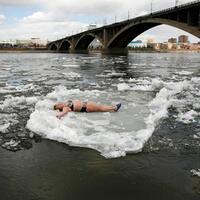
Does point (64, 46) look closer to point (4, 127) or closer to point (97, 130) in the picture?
point (4, 127)

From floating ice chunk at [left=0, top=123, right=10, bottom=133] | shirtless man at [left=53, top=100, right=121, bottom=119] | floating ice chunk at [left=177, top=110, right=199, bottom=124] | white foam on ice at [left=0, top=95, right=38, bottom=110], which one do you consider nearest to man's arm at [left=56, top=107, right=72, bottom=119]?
shirtless man at [left=53, top=100, right=121, bottom=119]

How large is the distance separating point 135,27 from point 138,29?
4.05 metres

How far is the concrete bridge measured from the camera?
182 feet

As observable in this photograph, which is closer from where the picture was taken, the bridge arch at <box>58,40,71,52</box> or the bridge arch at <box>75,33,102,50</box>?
the bridge arch at <box>75,33,102,50</box>

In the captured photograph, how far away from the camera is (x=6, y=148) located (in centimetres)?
827

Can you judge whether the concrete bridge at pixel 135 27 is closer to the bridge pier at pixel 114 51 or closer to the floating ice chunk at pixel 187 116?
the bridge pier at pixel 114 51

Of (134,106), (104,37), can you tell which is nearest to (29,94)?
(134,106)

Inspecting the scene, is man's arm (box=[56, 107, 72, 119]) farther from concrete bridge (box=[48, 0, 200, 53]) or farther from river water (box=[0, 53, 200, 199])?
concrete bridge (box=[48, 0, 200, 53])

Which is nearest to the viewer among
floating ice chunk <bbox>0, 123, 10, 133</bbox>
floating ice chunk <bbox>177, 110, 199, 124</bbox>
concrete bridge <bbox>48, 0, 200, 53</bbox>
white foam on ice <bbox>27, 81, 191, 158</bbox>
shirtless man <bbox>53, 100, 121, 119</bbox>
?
white foam on ice <bbox>27, 81, 191, 158</bbox>

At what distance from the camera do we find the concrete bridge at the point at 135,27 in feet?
182

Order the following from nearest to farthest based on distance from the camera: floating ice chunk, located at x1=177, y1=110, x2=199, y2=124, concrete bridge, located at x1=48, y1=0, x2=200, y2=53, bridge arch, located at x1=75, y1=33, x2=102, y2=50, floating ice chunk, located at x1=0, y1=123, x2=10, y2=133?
floating ice chunk, located at x1=0, y1=123, x2=10, y2=133
floating ice chunk, located at x1=177, y1=110, x2=199, y2=124
concrete bridge, located at x1=48, y1=0, x2=200, y2=53
bridge arch, located at x1=75, y1=33, x2=102, y2=50

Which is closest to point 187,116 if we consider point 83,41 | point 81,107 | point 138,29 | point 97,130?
point 97,130

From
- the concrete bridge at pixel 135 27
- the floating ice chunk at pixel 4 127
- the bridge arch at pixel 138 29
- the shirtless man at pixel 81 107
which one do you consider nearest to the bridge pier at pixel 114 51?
the concrete bridge at pixel 135 27

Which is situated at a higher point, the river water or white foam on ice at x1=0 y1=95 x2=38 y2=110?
the river water
